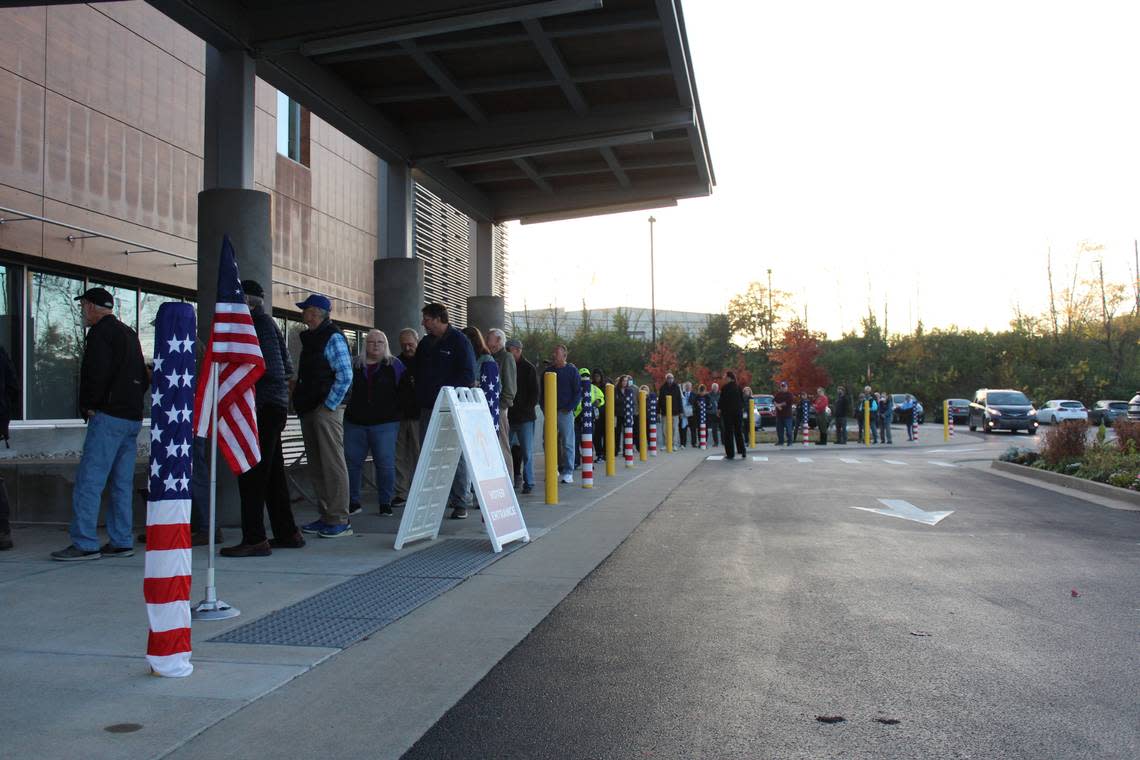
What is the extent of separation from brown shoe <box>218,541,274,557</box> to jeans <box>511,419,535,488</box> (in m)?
5.05

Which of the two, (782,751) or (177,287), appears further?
(177,287)

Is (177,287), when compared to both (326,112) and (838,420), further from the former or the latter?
(838,420)

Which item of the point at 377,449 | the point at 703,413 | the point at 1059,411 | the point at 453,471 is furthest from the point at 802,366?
the point at 453,471

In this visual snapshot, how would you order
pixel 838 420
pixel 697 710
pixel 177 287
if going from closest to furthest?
pixel 697 710 < pixel 177 287 < pixel 838 420

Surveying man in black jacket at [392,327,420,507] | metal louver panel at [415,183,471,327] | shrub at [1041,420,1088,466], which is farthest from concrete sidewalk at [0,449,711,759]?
metal louver panel at [415,183,471,327]

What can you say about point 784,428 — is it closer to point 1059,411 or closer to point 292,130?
point 292,130

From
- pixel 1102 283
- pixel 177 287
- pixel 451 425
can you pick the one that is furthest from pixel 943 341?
pixel 451 425

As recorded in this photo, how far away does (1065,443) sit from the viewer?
52.9ft

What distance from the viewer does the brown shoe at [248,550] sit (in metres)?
7.50

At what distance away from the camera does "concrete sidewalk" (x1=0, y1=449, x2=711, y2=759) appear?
12.0 feet

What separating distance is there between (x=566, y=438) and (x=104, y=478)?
7645 millimetres

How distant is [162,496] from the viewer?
441 centimetres

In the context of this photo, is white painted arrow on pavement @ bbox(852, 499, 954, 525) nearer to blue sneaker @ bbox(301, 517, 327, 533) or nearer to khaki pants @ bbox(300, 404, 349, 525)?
khaki pants @ bbox(300, 404, 349, 525)

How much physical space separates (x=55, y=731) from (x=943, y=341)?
60.7m
